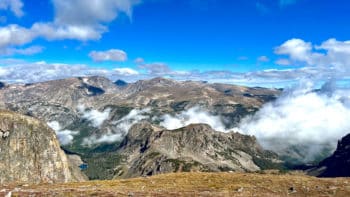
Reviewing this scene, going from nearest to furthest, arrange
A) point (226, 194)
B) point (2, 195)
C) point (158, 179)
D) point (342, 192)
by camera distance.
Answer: point (2, 195) → point (226, 194) → point (342, 192) → point (158, 179)

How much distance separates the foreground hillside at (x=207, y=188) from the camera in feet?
240

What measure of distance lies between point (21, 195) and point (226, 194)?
38.2m

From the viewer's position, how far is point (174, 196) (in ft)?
225

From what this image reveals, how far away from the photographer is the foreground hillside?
7306 centimetres

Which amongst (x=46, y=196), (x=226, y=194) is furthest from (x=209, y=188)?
(x=46, y=196)

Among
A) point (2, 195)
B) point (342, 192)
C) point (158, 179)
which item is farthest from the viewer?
point (158, 179)

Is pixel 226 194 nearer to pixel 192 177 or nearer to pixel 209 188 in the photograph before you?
pixel 209 188

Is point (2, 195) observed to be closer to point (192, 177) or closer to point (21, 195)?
point (21, 195)

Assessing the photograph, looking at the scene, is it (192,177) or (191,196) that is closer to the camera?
(191,196)

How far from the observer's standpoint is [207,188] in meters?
83.6

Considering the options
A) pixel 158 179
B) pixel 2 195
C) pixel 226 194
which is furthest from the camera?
pixel 158 179

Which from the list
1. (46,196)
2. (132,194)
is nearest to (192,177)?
(132,194)

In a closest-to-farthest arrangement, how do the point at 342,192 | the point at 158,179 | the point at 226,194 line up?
the point at 226,194, the point at 342,192, the point at 158,179

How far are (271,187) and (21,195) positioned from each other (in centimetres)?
5339
